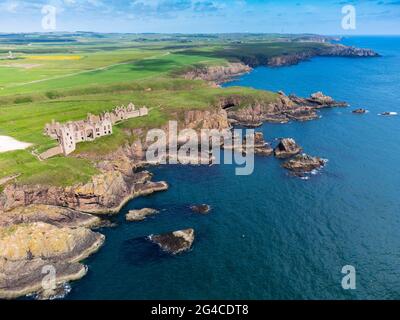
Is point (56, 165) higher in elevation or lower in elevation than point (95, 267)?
higher

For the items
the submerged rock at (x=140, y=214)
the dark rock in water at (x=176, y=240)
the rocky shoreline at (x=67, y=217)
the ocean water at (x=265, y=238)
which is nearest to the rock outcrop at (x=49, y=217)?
the rocky shoreline at (x=67, y=217)

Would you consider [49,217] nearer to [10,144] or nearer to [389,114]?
[10,144]

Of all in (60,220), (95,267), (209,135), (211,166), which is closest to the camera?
(95,267)

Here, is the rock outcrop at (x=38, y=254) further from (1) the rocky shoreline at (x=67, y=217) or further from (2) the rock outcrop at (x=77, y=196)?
(2) the rock outcrop at (x=77, y=196)

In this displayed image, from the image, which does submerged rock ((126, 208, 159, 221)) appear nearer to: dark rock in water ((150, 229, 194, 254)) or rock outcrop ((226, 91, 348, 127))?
dark rock in water ((150, 229, 194, 254))

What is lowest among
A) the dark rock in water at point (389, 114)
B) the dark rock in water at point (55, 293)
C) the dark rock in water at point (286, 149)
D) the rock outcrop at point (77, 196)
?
the dark rock in water at point (55, 293)

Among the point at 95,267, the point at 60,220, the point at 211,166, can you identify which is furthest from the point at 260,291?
the point at 211,166
